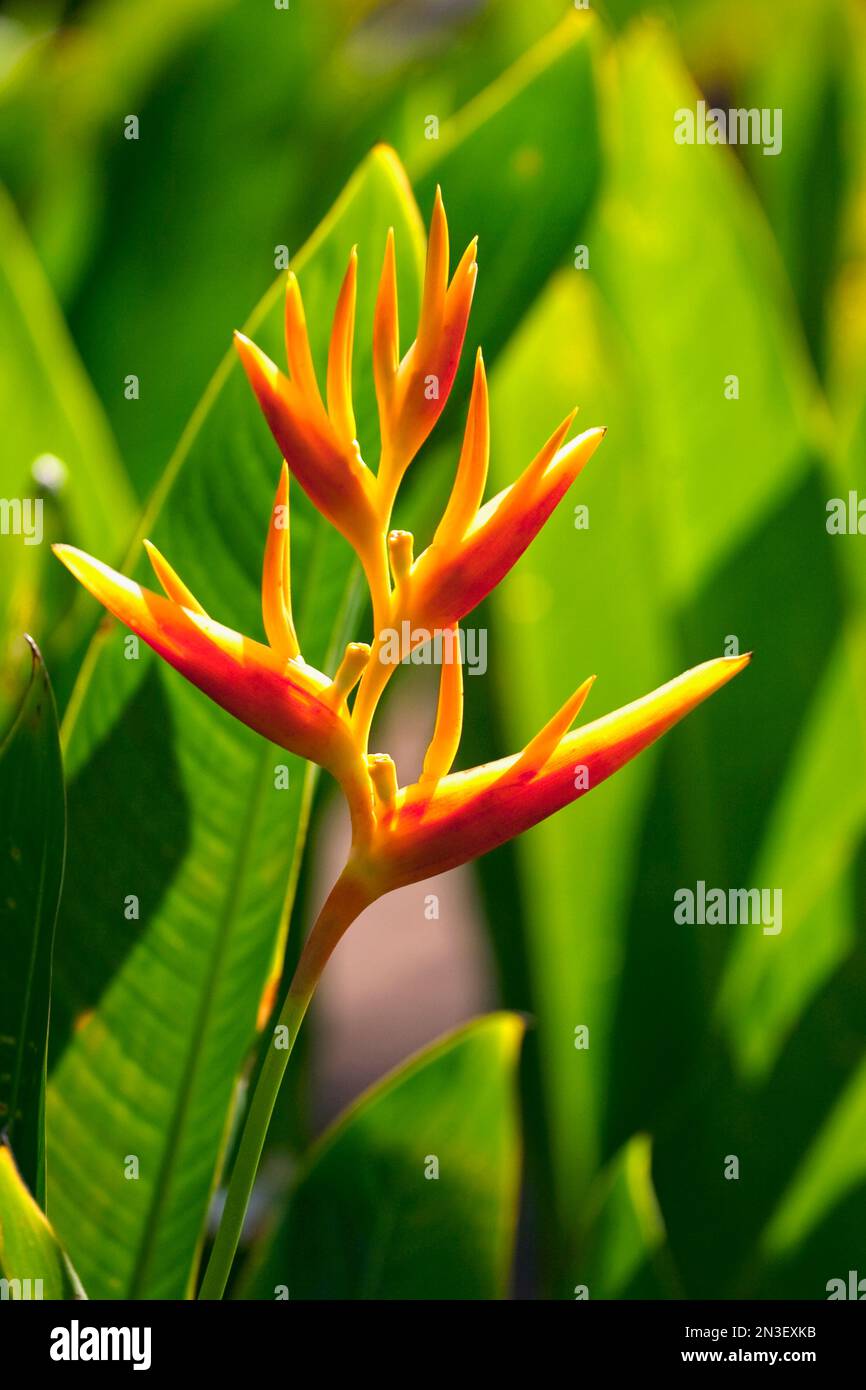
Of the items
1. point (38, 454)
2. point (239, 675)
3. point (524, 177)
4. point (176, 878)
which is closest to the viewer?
point (239, 675)

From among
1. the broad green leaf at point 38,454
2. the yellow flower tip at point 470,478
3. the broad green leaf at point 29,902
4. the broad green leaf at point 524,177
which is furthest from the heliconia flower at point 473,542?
the broad green leaf at point 38,454

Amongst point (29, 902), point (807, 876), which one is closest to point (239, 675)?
point (29, 902)

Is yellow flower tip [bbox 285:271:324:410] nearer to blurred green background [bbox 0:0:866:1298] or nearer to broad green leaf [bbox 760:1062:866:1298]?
blurred green background [bbox 0:0:866:1298]

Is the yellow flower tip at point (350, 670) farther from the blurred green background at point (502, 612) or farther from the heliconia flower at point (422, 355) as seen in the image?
the blurred green background at point (502, 612)

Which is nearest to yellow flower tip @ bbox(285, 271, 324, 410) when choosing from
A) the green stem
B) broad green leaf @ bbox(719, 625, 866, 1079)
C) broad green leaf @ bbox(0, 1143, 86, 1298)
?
the green stem

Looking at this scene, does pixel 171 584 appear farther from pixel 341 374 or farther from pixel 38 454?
pixel 38 454

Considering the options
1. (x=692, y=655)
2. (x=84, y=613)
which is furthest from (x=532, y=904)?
(x=84, y=613)
